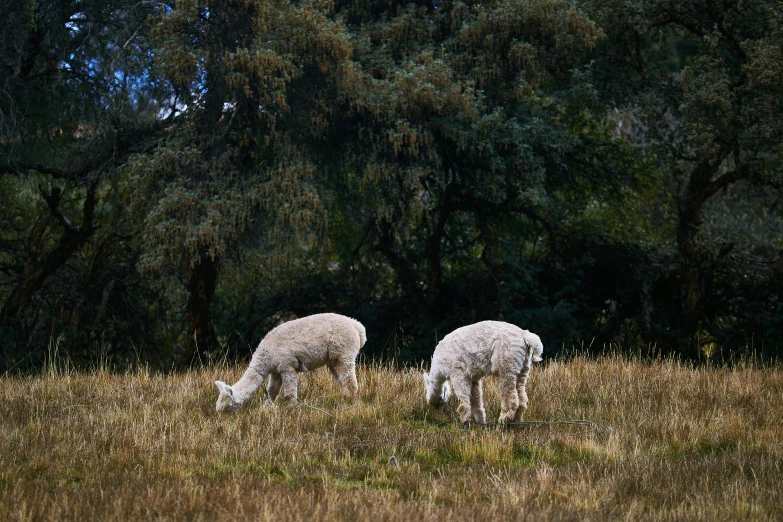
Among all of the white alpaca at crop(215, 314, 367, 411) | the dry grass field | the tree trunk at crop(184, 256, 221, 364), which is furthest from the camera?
the tree trunk at crop(184, 256, 221, 364)

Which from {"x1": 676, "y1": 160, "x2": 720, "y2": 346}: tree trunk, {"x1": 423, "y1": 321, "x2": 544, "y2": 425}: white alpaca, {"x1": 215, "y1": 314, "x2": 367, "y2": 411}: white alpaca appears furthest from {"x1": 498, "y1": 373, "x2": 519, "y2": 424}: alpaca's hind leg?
{"x1": 676, "y1": 160, "x2": 720, "y2": 346}: tree trunk

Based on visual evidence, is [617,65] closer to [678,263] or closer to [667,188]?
[678,263]

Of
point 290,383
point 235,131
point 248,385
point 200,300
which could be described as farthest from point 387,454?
point 200,300

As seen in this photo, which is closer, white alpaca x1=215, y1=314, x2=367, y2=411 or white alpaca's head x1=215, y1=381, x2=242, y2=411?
white alpaca's head x1=215, y1=381, x2=242, y2=411

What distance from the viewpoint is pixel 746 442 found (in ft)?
28.0

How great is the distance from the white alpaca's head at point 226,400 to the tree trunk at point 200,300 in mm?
8422

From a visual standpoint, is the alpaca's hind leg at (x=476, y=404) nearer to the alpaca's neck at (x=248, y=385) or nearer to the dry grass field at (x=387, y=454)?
the dry grass field at (x=387, y=454)

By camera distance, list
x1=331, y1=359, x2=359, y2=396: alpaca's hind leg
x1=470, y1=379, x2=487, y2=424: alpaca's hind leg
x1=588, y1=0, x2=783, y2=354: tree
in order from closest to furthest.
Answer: x1=470, y1=379, x2=487, y2=424: alpaca's hind leg < x1=331, y1=359, x2=359, y2=396: alpaca's hind leg < x1=588, y1=0, x2=783, y2=354: tree

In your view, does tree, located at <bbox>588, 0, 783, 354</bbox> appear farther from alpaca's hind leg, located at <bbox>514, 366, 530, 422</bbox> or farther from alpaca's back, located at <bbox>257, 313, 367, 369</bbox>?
alpaca's back, located at <bbox>257, 313, 367, 369</bbox>

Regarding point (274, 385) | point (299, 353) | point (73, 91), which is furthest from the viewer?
point (73, 91)

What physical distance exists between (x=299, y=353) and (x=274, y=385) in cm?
71

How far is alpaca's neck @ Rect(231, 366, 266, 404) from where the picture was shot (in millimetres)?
9430

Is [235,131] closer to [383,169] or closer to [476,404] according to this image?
[383,169]

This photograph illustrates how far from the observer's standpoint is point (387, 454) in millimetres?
8102
